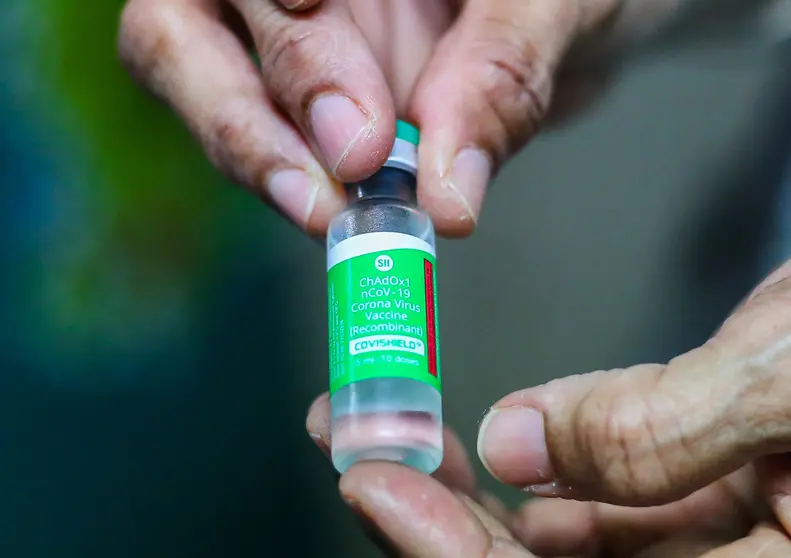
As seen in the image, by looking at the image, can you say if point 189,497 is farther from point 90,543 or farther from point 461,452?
point 461,452

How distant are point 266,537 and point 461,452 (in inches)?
25.3

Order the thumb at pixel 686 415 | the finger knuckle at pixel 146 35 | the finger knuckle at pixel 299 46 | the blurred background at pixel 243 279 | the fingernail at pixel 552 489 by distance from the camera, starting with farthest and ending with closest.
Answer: the blurred background at pixel 243 279, the finger knuckle at pixel 146 35, the finger knuckle at pixel 299 46, the fingernail at pixel 552 489, the thumb at pixel 686 415

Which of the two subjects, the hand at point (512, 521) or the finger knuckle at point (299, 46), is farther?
the finger knuckle at point (299, 46)

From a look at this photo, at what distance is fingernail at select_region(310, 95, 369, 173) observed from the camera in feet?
2.27

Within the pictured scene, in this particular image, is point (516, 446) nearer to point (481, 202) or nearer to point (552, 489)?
point (552, 489)

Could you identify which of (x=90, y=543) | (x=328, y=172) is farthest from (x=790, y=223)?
(x=90, y=543)

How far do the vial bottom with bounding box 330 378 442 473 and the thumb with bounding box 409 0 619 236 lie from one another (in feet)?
0.56

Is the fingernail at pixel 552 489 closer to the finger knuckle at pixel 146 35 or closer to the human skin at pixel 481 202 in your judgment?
the human skin at pixel 481 202

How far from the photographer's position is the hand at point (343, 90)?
716 millimetres

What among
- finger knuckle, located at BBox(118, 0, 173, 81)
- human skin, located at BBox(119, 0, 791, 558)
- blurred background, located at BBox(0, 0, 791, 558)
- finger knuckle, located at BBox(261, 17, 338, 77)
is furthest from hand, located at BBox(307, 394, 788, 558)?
blurred background, located at BBox(0, 0, 791, 558)

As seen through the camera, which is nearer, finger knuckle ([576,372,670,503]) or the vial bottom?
finger knuckle ([576,372,670,503])

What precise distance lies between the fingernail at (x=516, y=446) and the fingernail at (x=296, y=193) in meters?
0.28

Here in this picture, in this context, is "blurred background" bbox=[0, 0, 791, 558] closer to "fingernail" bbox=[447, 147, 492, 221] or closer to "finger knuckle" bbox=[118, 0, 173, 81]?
"finger knuckle" bbox=[118, 0, 173, 81]

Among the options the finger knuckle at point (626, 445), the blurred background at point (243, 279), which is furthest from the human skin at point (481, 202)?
the blurred background at point (243, 279)
